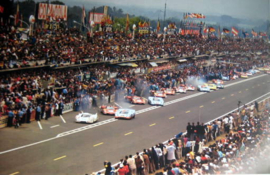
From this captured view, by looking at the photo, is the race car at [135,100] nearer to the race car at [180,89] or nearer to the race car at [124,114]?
the race car at [124,114]

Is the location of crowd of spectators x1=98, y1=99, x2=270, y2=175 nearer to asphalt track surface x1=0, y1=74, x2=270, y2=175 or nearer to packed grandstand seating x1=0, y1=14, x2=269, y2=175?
packed grandstand seating x1=0, y1=14, x2=269, y2=175

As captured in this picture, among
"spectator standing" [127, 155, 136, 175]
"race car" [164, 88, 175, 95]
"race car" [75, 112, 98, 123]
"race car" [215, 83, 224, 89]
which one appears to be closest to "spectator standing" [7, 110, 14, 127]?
"race car" [75, 112, 98, 123]

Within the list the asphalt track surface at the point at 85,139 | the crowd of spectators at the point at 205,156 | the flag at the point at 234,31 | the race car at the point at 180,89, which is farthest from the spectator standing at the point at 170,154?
the flag at the point at 234,31

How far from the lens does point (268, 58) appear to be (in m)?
40.6

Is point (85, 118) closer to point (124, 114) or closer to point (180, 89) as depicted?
point (124, 114)

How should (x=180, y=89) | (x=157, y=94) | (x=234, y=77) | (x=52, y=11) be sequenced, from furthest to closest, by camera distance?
(x=234, y=77)
(x=180, y=89)
(x=157, y=94)
(x=52, y=11)

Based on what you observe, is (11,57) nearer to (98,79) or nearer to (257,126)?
(98,79)

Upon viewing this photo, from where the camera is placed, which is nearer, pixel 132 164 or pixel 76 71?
pixel 132 164

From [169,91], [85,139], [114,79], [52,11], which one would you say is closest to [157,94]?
[169,91]

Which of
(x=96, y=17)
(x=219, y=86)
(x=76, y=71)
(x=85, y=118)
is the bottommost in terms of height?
(x=219, y=86)

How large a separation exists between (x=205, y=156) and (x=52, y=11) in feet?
41.5

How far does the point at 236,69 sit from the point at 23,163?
30.2 meters

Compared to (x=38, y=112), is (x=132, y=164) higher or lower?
lower

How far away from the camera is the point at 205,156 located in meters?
11.3
